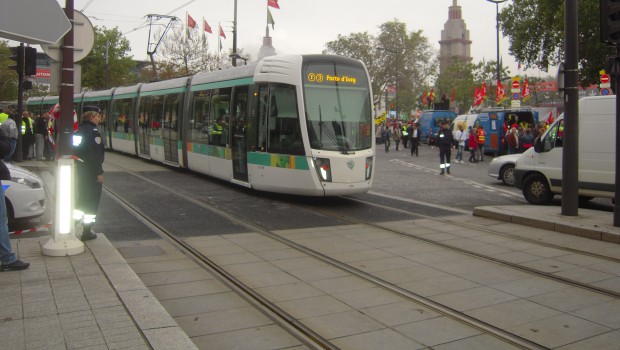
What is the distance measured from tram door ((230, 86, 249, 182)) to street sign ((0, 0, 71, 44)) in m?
7.91

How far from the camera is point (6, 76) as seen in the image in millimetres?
56500

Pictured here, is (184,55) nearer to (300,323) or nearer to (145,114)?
(145,114)

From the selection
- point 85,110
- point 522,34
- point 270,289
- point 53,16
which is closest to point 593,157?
point 270,289

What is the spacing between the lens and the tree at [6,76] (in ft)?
182

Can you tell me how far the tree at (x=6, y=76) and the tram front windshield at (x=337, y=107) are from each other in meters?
49.6

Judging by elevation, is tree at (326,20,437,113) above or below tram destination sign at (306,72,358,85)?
above

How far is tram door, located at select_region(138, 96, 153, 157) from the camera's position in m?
20.3

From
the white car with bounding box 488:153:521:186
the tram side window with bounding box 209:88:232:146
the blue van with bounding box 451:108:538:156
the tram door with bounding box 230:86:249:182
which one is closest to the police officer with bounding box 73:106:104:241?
the tram door with bounding box 230:86:249:182

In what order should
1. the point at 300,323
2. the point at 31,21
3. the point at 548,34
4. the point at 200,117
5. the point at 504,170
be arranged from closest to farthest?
the point at 31,21 → the point at 300,323 → the point at 200,117 → the point at 504,170 → the point at 548,34

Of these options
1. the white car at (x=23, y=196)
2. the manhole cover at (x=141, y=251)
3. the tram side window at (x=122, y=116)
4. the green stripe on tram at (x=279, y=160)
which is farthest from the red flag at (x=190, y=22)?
the manhole cover at (x=141, y=251)

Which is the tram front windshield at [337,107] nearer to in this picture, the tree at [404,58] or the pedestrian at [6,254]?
the pedestrian at [6,254]

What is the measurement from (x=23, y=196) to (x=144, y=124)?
12.4 metres

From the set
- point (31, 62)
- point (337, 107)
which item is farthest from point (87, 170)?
point (337, 107)

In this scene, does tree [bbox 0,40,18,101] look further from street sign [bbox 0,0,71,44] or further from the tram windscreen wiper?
street sign [bbox 0,0,71,44]
